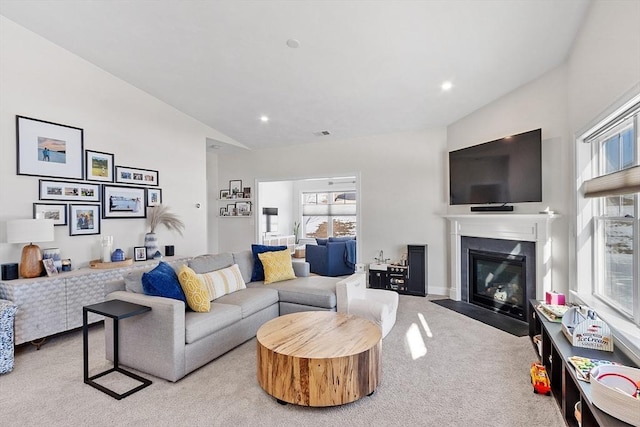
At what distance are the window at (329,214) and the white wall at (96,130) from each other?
5285mm

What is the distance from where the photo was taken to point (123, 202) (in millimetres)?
4574

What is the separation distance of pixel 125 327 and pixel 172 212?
9.15 feet

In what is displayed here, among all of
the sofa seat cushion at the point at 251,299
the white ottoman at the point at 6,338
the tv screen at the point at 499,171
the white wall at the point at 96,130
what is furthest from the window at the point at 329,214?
the white ottoman at the point at 6,338

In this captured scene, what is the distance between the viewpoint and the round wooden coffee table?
2111 mm

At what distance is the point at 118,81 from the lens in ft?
14.7

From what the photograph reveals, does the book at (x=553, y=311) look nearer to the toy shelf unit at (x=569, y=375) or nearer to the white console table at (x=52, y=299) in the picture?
the toy shelf unit at (x=569, y=375)

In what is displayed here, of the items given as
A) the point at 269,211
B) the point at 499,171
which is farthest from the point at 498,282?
the point at 269,211

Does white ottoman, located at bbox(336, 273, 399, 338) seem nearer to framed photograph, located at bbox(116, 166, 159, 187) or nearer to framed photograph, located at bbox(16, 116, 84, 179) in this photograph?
framed photograph, located at bbox(116, 166, 159, 187)

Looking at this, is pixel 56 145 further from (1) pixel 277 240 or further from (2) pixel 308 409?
(1) pixel 277 240

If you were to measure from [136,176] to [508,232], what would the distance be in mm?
5106

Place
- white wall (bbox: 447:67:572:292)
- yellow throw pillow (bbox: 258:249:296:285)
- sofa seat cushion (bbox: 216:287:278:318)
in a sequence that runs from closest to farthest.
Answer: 1. sofa seat cushion (bbox: 216:287:278:318)
2. white wall (bbox: 447:67:572:292)
3. yellow throw pillow (bbox: 258:249:296:285)

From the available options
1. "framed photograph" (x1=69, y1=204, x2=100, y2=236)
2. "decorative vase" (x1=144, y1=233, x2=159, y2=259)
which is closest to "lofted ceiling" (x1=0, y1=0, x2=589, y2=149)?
"framed photograph" (x1=69, y1=204, x2=100, y2=236)

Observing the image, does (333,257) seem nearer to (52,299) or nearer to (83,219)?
(83,219)

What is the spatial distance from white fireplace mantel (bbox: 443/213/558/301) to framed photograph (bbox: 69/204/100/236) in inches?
191
